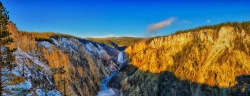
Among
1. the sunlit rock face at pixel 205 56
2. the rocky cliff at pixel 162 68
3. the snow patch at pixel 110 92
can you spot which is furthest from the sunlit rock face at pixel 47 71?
the sunlit rock face at pixel 205 56

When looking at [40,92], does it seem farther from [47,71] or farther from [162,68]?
[162,68]

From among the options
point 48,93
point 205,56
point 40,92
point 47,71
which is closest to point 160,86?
point 205,56

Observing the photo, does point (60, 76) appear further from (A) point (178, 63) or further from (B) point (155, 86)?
(A) point (178, 63)

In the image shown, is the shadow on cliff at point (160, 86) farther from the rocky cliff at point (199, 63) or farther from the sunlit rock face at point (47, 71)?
the sunlit rock face at point (47, 71)

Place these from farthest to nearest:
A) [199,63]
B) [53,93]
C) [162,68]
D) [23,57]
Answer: [162,68], [199,63], [23,57], [53,93]

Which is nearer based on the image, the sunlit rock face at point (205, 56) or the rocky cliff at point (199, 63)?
the rocky cliff at point (199, 63)

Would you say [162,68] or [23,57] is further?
[162,68]

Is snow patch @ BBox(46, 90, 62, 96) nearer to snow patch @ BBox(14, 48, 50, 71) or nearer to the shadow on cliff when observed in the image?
snow patch @ BBox(14, 48, 50, 71)
